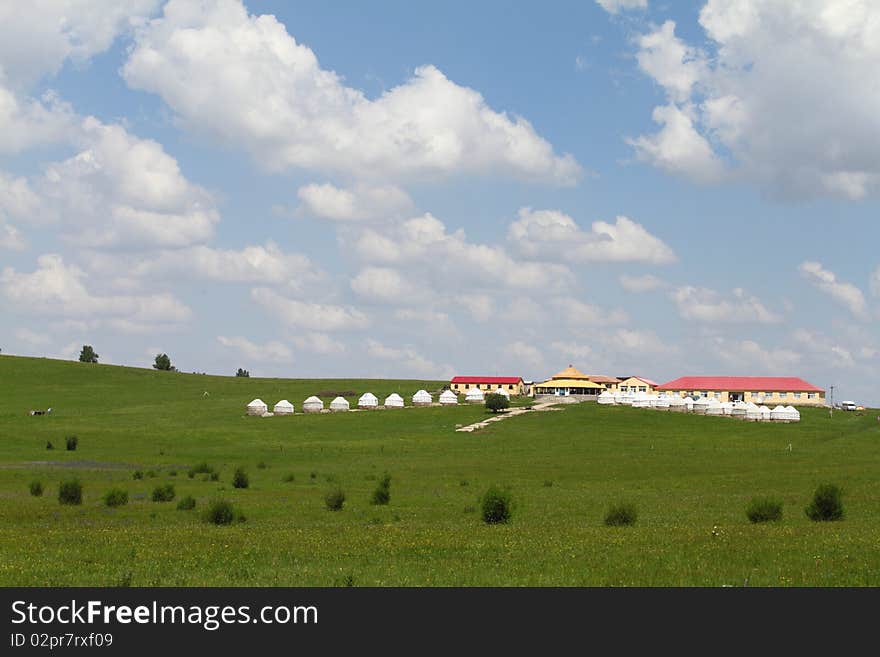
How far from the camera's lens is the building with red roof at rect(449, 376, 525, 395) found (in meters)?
176

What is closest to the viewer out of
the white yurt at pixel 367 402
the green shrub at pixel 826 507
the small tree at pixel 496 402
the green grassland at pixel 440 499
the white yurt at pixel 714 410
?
the green grassland at pixel 440 499

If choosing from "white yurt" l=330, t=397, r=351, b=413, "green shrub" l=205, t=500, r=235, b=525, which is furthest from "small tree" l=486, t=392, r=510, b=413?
"green shrub" l=205, t=500, r=235, b=525

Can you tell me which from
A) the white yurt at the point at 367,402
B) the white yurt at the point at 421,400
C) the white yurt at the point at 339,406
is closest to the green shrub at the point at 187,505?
the white yurt at the point at 339,406

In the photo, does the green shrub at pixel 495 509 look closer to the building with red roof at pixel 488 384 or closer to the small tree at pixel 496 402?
the small tree at pixel 496 402

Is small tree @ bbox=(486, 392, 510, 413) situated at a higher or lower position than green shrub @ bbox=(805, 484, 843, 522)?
higher

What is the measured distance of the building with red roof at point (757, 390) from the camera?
16562 cm

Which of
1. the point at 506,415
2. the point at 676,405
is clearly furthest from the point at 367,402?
the point at 676,405

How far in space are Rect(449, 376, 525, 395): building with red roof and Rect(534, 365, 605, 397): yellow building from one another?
859cm

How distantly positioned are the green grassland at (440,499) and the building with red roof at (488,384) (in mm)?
49934

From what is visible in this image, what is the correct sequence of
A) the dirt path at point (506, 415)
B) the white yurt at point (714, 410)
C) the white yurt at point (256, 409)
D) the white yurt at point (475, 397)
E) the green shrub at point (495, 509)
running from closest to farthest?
the green shrub at point (495, 509), the dirt path at point (506, 415), the white yurt at point (256, 409), the white yurt at point (714, 410), the white yurt at point (475, 397)

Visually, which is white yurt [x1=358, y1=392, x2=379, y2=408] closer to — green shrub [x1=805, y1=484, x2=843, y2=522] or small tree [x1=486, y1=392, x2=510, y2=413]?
small tree [x1=486, y1=392, x2=510, y2=413]

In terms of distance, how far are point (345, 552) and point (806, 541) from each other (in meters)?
10.8

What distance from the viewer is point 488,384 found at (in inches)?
6919
